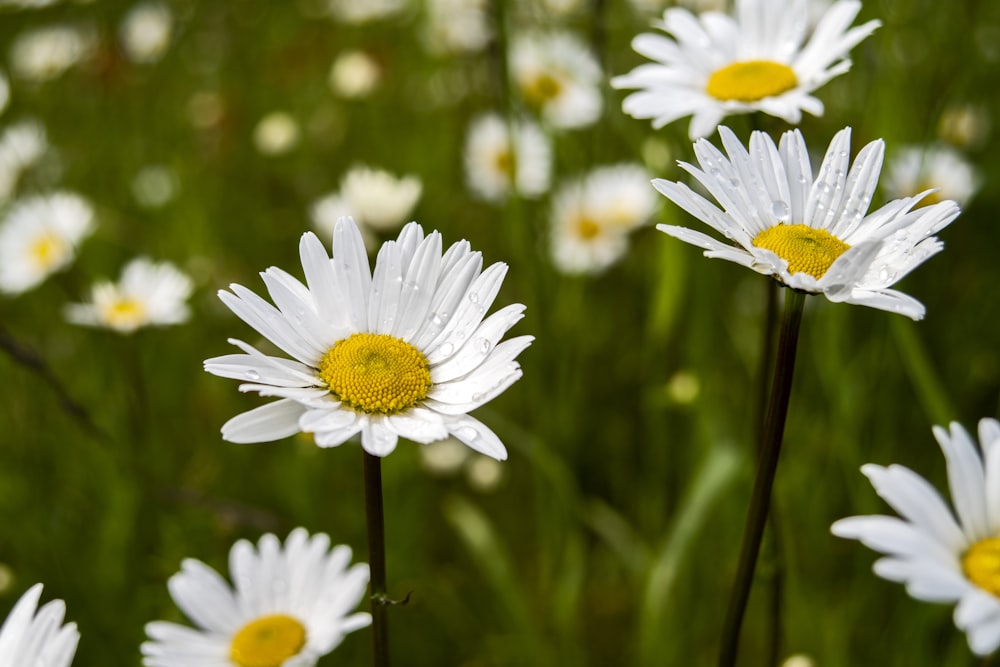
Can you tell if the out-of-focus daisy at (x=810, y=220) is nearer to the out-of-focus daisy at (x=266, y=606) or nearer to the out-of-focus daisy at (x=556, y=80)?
the out-of-focus daisy at (x=266, y=606)

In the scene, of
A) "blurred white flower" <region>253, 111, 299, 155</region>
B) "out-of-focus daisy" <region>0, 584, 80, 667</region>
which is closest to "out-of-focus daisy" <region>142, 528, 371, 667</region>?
"out-of-focus daisy" <region>0, 584, 80, 667</region>

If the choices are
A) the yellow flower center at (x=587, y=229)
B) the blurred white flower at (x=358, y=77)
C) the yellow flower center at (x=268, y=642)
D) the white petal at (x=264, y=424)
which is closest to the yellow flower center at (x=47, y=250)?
the blurred white flower at (x=358, y=77)

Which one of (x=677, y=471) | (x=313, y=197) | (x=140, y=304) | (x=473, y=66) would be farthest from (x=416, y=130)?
(x=677, y=471)

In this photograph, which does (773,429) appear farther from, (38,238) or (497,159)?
(38,238)

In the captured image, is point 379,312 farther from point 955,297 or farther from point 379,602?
point 955,297

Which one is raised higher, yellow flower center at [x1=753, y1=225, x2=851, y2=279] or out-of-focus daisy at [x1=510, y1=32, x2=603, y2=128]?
out-of-focus daisy at [x1=510, y1=32, x2=603, y2=128]

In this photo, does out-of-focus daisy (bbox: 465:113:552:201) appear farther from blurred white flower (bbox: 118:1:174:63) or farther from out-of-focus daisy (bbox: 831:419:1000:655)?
out-of-focus daisy (bbox: 831:419:1000:655)
